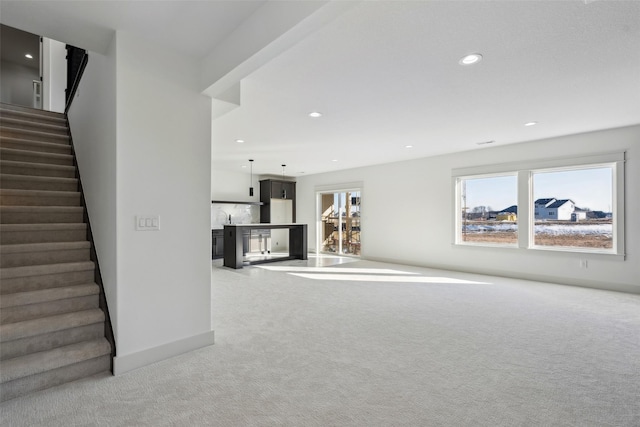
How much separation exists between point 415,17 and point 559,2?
0.85m

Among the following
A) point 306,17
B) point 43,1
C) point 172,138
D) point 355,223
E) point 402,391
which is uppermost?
point 43,1

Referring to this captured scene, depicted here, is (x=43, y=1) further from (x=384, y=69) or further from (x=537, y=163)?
(x=537, y=163)

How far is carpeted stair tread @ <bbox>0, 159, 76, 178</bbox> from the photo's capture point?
3225 mm

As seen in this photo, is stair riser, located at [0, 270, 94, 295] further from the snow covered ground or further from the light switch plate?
the snow covered ground

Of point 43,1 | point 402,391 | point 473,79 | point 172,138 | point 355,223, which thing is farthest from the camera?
point 355,223

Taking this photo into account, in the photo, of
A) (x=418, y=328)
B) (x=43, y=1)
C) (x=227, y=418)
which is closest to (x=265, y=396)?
(x=227, y=418)

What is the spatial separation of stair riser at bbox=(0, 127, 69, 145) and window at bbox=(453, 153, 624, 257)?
6.47 m

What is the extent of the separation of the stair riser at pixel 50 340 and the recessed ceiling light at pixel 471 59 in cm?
356

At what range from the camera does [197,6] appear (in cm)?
192

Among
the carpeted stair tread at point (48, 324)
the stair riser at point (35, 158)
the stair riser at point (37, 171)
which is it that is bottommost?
the carpeted stair tread at point (48, 324)

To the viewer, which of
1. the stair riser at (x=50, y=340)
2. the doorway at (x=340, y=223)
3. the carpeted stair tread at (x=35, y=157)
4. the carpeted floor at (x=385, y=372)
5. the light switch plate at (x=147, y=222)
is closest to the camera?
the carpeted floor at (x=385, y=372)

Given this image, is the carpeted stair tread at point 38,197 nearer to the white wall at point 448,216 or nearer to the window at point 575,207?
the white wall at point 448,216

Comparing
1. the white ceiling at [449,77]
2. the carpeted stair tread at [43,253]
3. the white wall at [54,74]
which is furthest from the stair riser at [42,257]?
the white wall at [54,74]

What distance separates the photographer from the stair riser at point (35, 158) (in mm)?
3367
